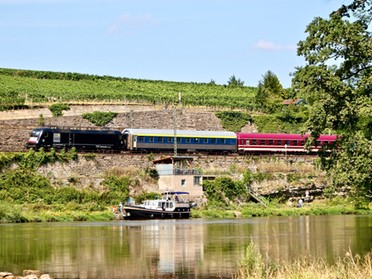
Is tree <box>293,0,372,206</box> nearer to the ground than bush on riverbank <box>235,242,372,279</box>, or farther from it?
farther from it

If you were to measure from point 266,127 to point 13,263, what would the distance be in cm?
6378

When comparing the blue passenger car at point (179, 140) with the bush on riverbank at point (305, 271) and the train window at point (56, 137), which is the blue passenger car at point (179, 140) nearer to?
the train window at point (56, 137)

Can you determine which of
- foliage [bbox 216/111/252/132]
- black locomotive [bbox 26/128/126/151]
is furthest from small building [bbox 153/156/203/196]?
foliage [bbox 216/111/252/132]

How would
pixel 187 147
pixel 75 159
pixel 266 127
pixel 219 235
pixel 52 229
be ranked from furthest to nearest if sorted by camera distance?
pixel 266 127 → pixel 187 147 → pixel 75 159 → pixel 52 229 → pixel 219 235

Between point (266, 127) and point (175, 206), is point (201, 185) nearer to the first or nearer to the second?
point (175, 206)

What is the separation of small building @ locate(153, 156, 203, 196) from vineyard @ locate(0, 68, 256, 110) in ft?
66.7

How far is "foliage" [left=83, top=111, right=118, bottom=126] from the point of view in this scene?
83562 mm

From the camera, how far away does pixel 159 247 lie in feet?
115

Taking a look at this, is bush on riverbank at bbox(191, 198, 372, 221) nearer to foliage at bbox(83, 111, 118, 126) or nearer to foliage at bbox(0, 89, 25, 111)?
foliage at bbox(83, 111, 118, 126)

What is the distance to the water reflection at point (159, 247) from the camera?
27.2 meters

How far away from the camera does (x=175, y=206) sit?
198 feet

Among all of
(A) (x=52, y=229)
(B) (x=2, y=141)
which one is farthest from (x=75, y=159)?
(A) (x=52, y=229)

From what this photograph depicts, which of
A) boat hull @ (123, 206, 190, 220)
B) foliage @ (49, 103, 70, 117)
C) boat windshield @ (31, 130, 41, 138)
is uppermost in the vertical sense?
foliage @ (49, 103, 70, 117)

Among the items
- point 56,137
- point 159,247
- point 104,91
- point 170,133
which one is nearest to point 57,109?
point 56,137
